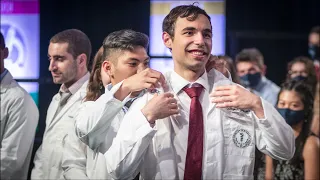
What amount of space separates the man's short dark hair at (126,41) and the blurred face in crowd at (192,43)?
11.1 inches

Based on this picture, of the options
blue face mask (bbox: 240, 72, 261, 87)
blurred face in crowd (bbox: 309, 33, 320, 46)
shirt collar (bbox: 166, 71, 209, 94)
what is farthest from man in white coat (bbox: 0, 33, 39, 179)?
blurred face in crowd (bbox: 309, 33, 320, 46)

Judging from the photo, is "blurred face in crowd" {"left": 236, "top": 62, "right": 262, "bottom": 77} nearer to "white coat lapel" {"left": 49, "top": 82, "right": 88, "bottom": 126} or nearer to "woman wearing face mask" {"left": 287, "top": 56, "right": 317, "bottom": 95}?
"woman wearing face mask" {"left": 287, "top": 56, "right": 317, "bottom": 95}

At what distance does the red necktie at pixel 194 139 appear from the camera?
2387 mm

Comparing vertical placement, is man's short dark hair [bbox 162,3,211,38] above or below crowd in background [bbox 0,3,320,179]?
above

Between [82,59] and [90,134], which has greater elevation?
[82,59]

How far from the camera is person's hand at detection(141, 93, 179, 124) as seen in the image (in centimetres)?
229

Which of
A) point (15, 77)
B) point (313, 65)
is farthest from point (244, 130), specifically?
point (313, 65)

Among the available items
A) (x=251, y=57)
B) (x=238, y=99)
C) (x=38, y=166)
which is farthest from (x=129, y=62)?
(x=251, y=57)

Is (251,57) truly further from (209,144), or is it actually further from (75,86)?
(209,144)

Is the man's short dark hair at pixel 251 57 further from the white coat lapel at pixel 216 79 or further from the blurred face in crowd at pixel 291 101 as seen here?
the white coat lapel at pixel 216 79

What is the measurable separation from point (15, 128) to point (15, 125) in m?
0.01

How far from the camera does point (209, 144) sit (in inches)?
94.8

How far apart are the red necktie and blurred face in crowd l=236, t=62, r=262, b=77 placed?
8.19 feet

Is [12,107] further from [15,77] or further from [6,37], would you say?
[6,37]
